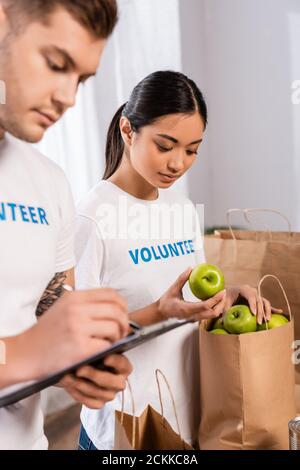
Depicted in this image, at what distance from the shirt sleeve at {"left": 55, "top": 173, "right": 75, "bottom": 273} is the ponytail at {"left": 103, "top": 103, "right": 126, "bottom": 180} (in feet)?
1.01

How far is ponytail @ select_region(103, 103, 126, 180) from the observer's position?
114cm

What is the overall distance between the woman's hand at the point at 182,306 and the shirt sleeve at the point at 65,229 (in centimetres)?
20

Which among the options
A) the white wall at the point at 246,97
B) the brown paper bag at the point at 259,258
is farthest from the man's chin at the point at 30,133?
the white wall at the point at 246,97

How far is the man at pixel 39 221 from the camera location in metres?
0.56

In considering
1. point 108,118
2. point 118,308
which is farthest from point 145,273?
point 108,118

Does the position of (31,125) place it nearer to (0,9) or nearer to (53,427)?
(0,9)

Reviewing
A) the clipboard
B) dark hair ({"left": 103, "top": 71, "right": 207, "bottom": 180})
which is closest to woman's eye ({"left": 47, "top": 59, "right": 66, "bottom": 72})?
the clipboard

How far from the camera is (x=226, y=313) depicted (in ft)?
3.34

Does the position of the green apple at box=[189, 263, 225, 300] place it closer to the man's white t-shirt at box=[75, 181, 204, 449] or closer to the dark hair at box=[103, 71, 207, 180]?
the man's white t-shirt at box=[75, 181, 204, 449]

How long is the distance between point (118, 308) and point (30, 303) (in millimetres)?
190

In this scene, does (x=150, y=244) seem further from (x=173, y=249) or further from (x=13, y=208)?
(x=13, y=208)

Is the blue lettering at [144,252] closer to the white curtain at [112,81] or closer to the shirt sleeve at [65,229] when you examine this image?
the shirt sleeve at [65,229]

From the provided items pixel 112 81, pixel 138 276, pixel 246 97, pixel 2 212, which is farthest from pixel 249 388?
pixel 246 97

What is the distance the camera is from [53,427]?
2205 mm
